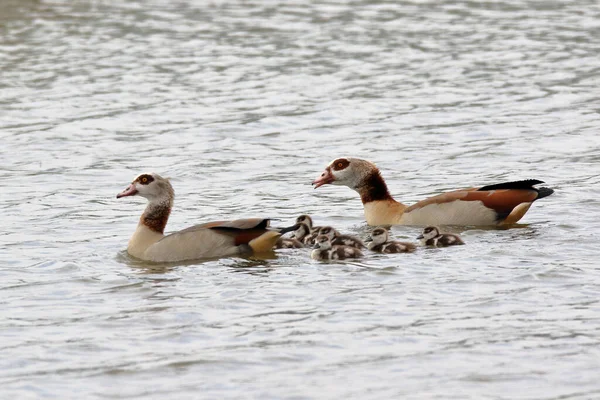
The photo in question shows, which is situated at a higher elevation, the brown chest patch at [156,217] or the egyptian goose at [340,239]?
the brown chest patch at [156,217]

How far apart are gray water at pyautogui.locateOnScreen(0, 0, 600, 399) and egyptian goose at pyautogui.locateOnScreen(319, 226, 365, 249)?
31cm

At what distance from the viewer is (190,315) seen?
11.1 m

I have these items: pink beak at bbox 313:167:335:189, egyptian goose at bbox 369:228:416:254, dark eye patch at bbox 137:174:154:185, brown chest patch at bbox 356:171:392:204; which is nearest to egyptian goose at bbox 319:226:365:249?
egyptian goose at bbox 369:228:416:254

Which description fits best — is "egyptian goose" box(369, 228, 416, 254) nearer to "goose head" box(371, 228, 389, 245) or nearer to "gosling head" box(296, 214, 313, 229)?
"goose head" box(371, 228, 389, 245)

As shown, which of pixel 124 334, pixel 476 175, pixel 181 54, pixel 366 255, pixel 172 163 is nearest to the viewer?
pixel 124 334

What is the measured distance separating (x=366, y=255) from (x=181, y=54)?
55.8 ft

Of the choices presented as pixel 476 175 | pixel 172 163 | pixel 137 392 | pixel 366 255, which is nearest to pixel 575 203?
pixel 476 175

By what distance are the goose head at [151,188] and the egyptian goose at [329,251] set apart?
1.79m

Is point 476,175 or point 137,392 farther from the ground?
point 137,392

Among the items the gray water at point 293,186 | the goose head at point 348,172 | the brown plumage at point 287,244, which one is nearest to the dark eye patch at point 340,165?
the goose head at point 348,172

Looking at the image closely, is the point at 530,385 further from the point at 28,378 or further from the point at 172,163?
the point at 172,163

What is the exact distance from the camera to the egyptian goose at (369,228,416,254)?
13312 millimetres

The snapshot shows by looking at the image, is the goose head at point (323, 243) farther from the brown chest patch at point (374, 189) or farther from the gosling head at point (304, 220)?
the brown chest patch at point (374, 189)

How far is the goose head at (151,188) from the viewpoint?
13.9 meters
